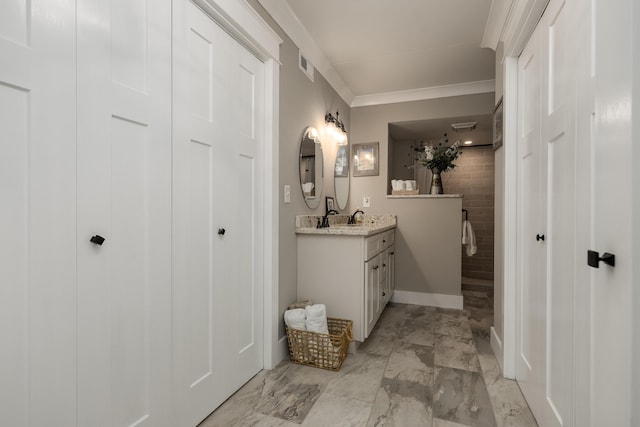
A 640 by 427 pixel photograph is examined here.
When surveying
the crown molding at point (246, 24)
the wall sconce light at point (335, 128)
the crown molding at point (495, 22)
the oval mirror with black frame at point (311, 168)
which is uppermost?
the crown molding at point (495, 22)

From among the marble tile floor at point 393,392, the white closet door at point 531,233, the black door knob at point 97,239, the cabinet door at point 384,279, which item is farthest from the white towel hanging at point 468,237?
the black door knob at point 97,239

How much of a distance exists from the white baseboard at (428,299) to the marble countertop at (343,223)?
819 millimetres

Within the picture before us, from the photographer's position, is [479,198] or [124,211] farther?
[479,198]

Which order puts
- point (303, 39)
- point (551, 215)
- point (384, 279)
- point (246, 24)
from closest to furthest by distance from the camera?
point (551, 215)
point (246, 24)
point (303, 39)
point (384, 279)

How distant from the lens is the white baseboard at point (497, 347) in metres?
2.01

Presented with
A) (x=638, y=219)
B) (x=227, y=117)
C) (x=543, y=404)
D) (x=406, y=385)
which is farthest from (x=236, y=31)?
(x=543, y=404)

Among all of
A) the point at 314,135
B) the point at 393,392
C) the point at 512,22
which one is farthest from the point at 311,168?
the point at 393,392

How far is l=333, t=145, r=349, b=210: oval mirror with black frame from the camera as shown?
11.1 feet

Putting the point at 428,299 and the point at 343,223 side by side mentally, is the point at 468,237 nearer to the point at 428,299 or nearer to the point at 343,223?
the point at 428,299

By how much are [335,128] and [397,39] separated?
3.17 ft

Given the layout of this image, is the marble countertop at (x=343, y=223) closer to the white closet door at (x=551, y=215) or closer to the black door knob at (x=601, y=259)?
the white closet door at (x=551, y=215)

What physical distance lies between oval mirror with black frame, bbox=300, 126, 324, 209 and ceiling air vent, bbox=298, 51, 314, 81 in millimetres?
432

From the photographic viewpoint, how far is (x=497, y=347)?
7.06 ft

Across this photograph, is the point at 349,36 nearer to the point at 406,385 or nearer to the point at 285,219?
the point at 285,219
